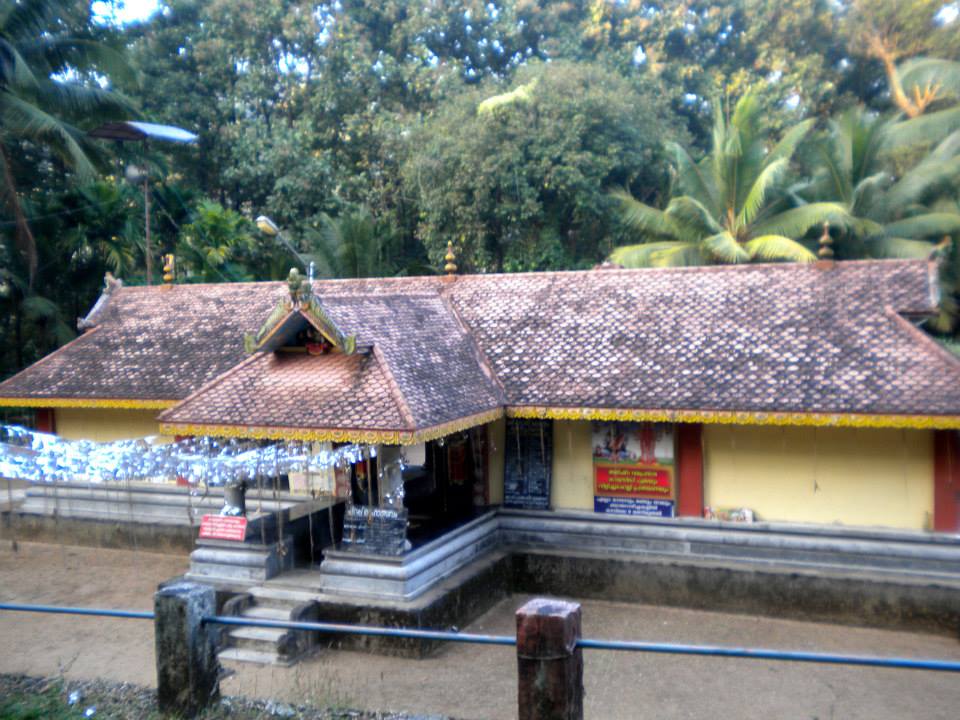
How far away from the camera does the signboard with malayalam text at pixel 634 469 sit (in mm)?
12008

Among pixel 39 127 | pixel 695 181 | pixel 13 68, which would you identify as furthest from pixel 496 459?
pixel 13 68

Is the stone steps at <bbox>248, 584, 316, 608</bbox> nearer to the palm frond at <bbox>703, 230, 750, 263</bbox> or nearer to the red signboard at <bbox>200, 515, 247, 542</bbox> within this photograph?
the red signboard at <bbox>200, 515, 247, 542</bbox>

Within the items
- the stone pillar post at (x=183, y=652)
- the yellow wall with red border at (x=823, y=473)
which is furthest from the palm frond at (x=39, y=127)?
the stone pillar post at (x=183, y=652)

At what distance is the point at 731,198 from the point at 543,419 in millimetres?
11582

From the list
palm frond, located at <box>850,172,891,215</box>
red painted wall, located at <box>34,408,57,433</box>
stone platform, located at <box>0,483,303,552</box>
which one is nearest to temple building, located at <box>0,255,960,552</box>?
red painted wall, located at <box>34,408,57,433</box>

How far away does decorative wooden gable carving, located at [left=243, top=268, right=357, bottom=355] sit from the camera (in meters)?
10.4

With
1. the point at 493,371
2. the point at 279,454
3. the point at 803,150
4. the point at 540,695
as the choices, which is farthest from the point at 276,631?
the point at 803,150

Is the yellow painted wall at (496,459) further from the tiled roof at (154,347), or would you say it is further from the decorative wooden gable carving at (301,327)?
the tiled roof at (154,347)

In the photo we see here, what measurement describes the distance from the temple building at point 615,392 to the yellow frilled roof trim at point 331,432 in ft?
0.09

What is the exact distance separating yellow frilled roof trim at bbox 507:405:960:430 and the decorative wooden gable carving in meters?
2.70

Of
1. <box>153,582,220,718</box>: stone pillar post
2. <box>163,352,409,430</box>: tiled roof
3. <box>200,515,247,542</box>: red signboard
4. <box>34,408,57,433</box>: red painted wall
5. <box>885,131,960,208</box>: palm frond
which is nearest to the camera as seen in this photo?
<box>153,582,220,718</box>: stone pillar post

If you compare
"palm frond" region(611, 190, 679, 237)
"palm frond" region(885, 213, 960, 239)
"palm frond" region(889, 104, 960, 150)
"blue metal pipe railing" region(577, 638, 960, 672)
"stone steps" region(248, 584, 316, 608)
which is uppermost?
"palm frond" region(889, 104, 960, 150)

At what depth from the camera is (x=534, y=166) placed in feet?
77.6

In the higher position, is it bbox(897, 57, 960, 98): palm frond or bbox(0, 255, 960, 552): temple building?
bbox(897, 57, 960, 98): palm frond
